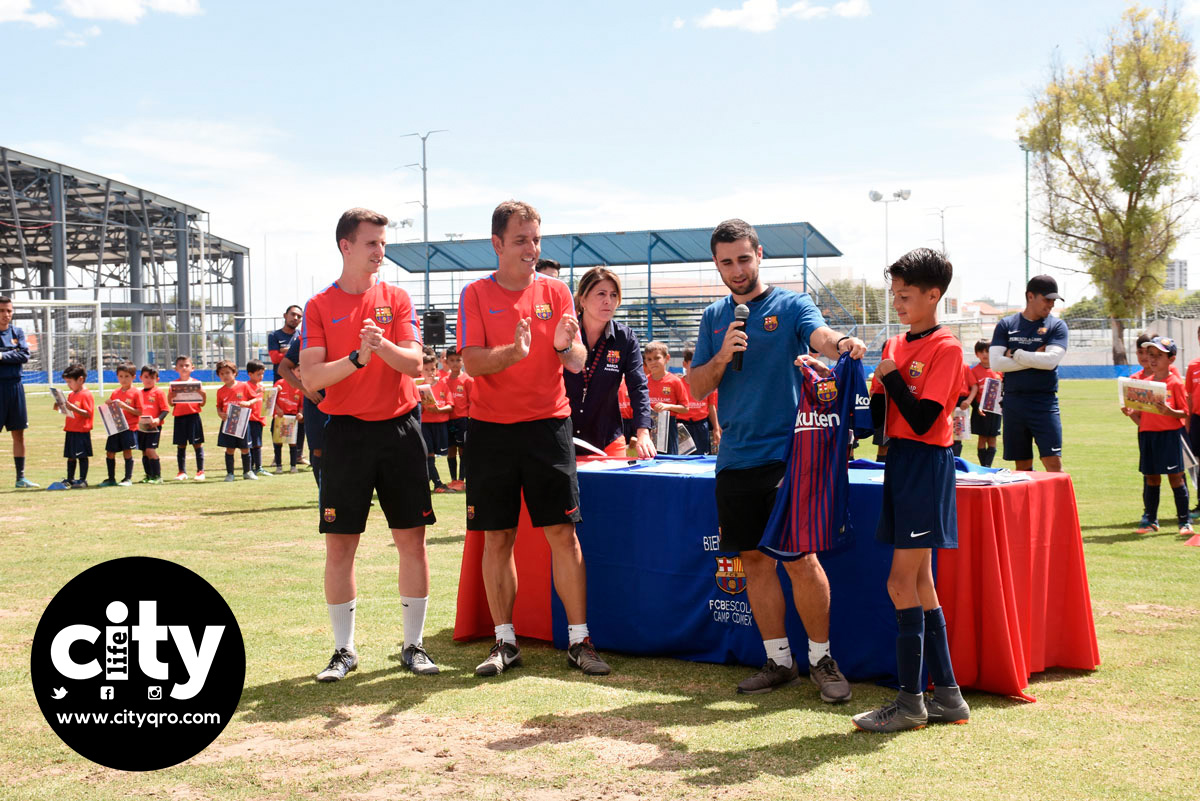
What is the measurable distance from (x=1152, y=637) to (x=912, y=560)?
7.43ft

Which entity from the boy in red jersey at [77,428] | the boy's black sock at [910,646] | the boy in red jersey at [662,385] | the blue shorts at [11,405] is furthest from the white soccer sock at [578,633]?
the boy in red jersey at [77,428]

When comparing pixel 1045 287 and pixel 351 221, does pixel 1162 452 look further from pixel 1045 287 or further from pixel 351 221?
pixel 351 221

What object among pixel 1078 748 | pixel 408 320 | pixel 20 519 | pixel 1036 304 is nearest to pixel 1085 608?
pixel 1078 748

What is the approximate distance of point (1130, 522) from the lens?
31.8ft

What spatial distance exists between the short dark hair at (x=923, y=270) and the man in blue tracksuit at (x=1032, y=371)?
464 centimetres

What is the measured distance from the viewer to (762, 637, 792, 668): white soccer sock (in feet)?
15.7

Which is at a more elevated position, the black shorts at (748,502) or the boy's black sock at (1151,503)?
the black shorts at (748,502)

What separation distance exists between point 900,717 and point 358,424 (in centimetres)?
281

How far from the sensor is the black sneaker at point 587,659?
16.7 ft

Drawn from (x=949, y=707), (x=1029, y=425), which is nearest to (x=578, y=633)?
(x=949, y=707)

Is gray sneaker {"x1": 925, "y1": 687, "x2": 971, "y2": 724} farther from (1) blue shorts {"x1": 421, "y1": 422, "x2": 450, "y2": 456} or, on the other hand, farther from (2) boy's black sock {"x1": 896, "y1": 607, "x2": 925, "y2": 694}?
(1) blue shorts {"x1": 421, "y1": 422, "x2": 450, "y2": 456}

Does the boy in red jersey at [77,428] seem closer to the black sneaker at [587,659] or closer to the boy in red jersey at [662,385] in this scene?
the boy in red jersey at [662,385]

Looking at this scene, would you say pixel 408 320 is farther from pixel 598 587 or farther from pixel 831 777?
pixel 831 777

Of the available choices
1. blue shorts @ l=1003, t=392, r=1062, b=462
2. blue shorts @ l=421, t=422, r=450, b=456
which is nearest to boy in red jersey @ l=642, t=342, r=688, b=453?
blue shorts @ l=1003, t=392, r=1062, b=462
